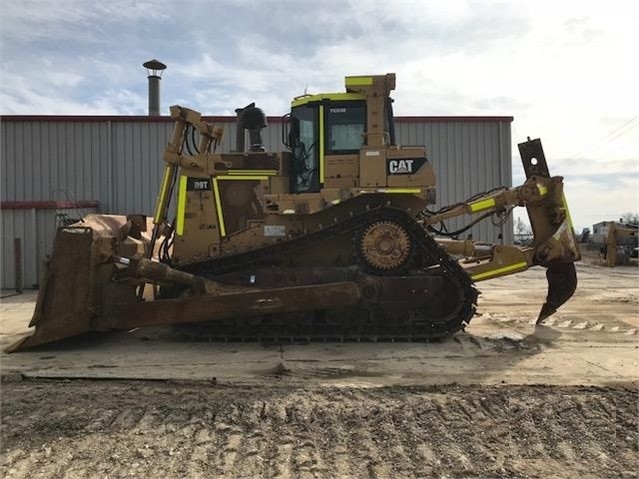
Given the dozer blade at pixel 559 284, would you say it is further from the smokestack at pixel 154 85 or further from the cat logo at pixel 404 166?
the smokestack at pixel 154 85

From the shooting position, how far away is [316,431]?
423 cm

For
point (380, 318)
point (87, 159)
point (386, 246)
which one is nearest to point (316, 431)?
point (380, 318)

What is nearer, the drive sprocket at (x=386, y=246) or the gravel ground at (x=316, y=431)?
the gravel ground at (x=316, y=431)

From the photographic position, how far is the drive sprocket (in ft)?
24.0

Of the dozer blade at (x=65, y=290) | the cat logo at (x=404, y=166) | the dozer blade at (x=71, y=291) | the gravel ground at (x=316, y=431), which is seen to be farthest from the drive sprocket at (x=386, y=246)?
the dozer blade at (x=65, y=290)

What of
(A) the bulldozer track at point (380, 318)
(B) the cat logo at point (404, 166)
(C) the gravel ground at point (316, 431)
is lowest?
(C) the gravel ground at point (316, 431)

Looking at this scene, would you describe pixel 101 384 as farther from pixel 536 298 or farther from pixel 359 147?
pixel 536 298

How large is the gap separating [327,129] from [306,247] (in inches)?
67.3

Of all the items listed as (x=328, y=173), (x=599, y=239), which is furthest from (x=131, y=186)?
(x=599, y=239)

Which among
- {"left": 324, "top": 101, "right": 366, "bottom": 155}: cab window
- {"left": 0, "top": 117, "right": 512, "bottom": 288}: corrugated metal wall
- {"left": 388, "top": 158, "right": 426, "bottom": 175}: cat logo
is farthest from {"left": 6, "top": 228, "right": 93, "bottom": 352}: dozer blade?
{"left": 0, "top": 117, "right": 512, "bottom": 288}: corrugated metal wall

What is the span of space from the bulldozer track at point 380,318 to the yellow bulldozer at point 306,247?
15mm

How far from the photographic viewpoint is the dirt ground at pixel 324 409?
3.75 m

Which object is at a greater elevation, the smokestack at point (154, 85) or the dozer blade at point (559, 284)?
the smokestack at point (154, 85)

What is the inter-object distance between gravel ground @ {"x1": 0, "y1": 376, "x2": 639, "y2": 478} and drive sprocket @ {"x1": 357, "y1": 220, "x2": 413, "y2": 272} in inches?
93.4
